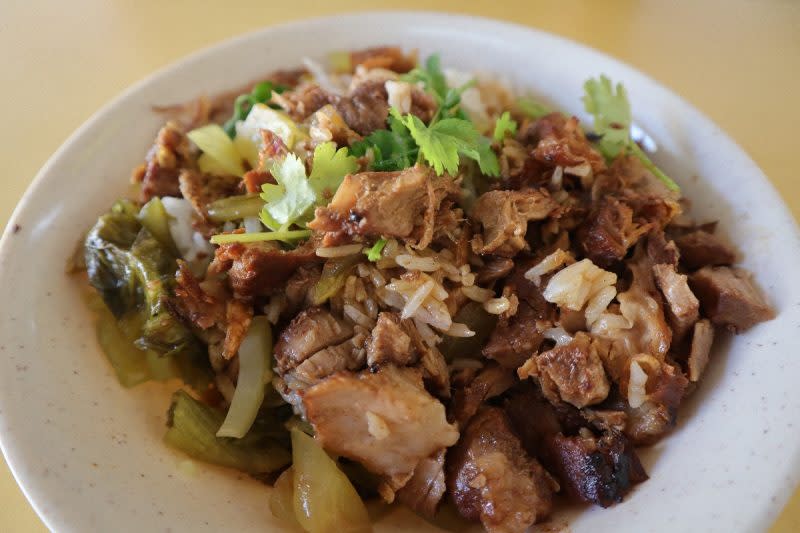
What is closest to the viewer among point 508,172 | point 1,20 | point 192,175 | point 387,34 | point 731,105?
point 508,172

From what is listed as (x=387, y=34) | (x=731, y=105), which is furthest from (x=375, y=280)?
(x=731, y=105)

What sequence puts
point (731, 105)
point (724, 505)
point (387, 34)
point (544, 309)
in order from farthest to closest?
point (731, 105)
point (387, 34)
point (544, 309)
point (724, 505)

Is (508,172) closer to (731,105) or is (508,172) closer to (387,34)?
(387,34)

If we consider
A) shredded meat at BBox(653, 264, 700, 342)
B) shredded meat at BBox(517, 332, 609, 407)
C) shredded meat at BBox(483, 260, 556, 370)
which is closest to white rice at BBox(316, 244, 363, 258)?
shredded meat at BBox(483, 260, 556, 370)

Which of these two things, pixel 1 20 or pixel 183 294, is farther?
pixel 1 20

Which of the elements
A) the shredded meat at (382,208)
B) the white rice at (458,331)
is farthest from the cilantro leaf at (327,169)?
the white rice at (458,331)

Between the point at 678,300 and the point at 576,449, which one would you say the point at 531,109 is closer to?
the point at 678,300

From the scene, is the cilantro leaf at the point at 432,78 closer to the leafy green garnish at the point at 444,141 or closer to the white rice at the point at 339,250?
the leafy green garnish at the point at 444,141
